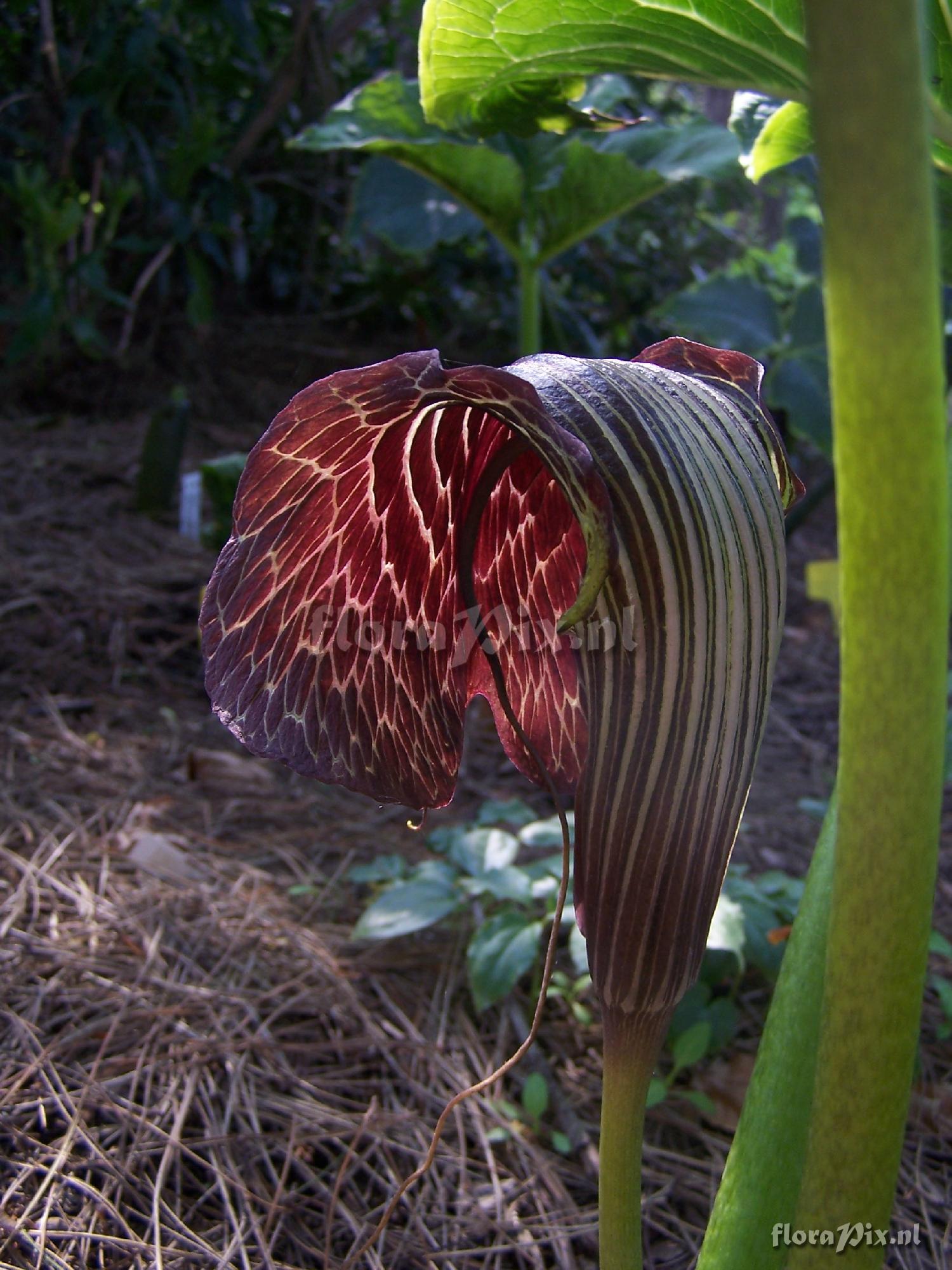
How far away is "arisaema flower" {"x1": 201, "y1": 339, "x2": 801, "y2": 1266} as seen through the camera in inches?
23.6

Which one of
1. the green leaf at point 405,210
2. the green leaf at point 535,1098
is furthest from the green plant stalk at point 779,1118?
the green leaf at point 405,210

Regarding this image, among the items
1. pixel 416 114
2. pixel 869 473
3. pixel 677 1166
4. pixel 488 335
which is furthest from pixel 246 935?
pixel 488 335

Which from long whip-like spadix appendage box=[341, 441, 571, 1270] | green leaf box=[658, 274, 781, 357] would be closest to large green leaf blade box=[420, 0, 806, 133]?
long whip-like spadix appendage box=[341, 441, 571, 1270]

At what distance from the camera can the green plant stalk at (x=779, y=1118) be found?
641mm

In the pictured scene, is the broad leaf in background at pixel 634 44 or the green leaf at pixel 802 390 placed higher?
the broad leaf in background at pixel 634 44

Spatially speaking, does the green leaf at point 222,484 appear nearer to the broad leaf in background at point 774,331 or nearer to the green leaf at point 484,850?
the green leaf at point 484,850

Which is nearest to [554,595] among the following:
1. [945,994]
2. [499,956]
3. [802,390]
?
[499,956]

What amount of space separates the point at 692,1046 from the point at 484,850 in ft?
1.29

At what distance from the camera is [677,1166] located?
3.77ft

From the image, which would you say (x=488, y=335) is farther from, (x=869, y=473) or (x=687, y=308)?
(x=869, y=473)

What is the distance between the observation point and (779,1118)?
66cm

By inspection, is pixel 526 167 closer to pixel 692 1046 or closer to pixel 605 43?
pixel 605 43

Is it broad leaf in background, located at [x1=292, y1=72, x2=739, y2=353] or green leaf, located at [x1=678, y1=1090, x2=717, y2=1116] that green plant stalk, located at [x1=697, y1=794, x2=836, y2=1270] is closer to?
green leaf, located at [x1=678, y1=1090, x2=717, y2=1116]

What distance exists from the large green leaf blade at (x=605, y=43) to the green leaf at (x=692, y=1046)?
3.19 ft
